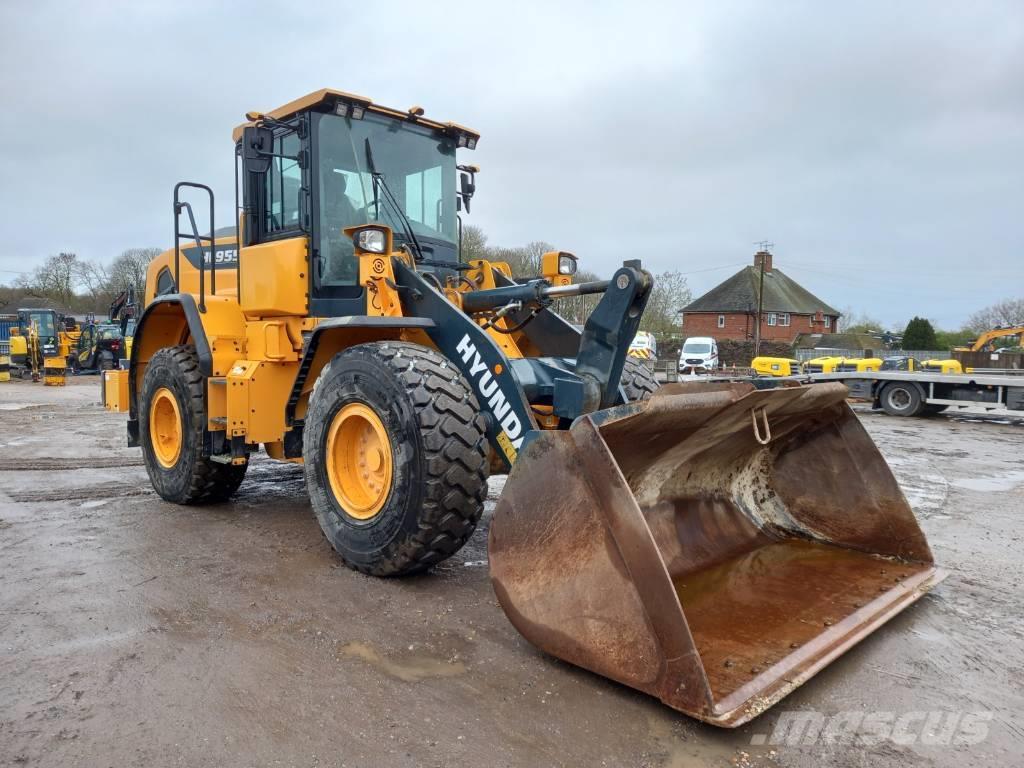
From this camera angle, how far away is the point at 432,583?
3.89 m

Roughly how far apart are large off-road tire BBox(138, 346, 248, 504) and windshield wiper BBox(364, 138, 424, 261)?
1.89m

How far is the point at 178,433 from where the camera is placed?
5.91 meters

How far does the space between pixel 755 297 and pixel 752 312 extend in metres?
1.67

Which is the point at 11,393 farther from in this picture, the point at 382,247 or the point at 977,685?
the point at 977,685

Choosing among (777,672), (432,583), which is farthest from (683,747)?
(432,583)

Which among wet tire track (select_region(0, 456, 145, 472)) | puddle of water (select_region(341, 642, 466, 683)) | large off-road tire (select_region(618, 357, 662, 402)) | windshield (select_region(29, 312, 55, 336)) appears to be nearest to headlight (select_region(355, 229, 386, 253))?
large off-road tire (select_region(618, 357, 662, 402))

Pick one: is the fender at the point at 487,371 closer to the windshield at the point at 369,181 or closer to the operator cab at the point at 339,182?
the operator cab at the point at 339,182

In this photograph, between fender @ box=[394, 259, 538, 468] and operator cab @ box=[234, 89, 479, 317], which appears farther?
operator cab @ box=[234, 89, 479, 317]

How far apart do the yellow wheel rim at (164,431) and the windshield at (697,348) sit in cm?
2750

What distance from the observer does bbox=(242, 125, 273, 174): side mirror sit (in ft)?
15.3

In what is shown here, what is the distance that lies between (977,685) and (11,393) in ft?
73.7

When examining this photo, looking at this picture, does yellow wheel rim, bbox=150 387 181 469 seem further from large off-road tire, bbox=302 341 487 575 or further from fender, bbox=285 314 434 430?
large off-road tire, bbox=302 341 487 575

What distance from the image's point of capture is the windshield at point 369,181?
4.92m

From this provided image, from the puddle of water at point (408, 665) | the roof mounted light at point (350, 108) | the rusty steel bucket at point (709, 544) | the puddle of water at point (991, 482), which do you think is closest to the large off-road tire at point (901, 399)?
the puddle of water at point (991, 482)
